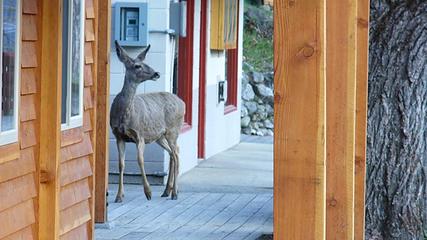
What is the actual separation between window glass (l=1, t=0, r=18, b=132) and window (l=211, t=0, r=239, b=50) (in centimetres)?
924

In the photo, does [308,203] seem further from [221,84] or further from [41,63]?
[221,84]

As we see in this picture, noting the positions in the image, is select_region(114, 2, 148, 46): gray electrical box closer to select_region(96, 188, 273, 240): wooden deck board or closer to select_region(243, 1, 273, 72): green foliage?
select_region(96, 188, 273, 240): wooden deck board

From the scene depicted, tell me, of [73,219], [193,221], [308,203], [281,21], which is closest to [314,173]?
[308,203]

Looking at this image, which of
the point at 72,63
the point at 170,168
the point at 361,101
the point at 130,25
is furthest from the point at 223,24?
the point at 361,101

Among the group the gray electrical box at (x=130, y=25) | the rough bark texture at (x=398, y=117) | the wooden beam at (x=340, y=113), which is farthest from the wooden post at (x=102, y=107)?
the wooden beam at (x=340, y=113)

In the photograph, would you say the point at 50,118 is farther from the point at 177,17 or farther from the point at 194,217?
the point at 177,17

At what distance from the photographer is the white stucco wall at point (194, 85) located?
12812mm

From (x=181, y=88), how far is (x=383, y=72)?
229 inches

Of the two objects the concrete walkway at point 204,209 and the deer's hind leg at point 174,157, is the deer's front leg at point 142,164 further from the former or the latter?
the deer's hind leg at point 174,157

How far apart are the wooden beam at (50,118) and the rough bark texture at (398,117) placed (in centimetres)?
309

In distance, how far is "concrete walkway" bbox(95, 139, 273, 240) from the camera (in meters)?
9.70

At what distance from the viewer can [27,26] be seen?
6.75 m

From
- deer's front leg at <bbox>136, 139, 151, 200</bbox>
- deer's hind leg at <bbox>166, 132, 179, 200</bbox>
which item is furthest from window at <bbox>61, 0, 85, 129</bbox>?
deer's hind leg at <bbox>166, 132, 179, 200</bbox>

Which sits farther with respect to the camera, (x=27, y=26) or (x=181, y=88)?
(x=181, y=88)
